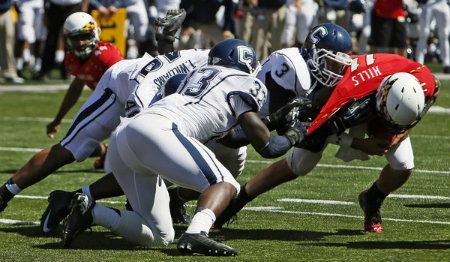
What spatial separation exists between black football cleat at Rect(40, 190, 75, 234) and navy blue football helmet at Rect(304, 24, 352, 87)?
1.55 m

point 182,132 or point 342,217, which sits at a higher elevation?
point 182,132

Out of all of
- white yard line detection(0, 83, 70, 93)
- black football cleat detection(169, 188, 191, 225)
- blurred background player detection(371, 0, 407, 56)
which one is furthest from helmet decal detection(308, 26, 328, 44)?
white yard line detection(0, 83, 70, 93)

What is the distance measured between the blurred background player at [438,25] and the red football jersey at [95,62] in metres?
9.86

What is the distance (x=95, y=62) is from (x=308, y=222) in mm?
2149

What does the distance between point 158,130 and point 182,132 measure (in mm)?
138

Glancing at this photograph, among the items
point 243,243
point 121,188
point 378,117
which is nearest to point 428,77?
point 378,117

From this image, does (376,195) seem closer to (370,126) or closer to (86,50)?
(370,126)

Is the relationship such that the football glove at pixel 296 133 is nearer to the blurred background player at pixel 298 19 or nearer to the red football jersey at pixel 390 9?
the red football jersey at pixel 390 9

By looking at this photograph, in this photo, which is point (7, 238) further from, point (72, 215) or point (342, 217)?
point (342, 217)

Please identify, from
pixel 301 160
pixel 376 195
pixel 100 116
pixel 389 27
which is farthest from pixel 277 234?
pixel 389 27

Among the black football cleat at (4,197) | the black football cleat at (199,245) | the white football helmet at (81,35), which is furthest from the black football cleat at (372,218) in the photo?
the white football helmet at (81,35)

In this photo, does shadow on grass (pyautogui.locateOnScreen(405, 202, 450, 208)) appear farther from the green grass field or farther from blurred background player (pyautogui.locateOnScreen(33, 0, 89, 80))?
blurred background player (pyautogui.locateOnScreen(33, 0, 89, 80))

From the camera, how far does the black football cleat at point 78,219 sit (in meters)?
6.57

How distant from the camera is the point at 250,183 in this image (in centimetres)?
733
